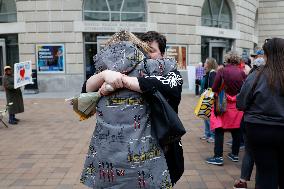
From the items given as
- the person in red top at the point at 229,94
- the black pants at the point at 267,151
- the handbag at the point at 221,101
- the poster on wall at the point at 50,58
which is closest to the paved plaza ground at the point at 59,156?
the person in red top at the point at 229,94

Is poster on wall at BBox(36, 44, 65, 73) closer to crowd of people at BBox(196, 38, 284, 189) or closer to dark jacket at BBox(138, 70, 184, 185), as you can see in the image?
crowd of people at BBox(196, 38, 284, 189)

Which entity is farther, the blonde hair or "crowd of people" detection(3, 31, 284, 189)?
the blonde hair

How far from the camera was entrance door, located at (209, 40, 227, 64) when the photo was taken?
68.4 ft

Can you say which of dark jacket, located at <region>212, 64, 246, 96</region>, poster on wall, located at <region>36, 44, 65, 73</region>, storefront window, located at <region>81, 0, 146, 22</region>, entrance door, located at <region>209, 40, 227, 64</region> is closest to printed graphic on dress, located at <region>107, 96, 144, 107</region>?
dark jacket, located at <region>212, 64, 246, 96</region>

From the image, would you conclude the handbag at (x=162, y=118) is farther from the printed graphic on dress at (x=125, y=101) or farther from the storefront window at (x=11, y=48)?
the storefront window at (x=11, y=48)

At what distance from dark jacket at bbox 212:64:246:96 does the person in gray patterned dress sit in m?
3.14

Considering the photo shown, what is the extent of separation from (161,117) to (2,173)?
3845 mm

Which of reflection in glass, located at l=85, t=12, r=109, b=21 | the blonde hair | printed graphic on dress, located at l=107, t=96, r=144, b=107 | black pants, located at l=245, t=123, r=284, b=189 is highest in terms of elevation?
reflection in glass, located at l=85, t=12, r=109, b=21

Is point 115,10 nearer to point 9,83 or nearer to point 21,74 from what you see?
point 21,74

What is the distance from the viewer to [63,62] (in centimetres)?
1736

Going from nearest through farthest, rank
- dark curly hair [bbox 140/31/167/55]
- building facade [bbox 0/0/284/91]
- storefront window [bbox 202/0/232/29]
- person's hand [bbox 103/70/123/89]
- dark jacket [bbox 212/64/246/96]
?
person's hand [bbox 103/70/123/89] < dark curly hair [bbox 140/31/167/55] < dark jacket [bbox 212/64/246/96] < building facade [bbox 0/0/284/91] < storefront window [bbox 202/0/232/29]

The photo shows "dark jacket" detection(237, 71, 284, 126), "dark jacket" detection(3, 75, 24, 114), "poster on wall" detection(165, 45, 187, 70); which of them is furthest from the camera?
"poster on wall" detection(165, 45, 187, 70)

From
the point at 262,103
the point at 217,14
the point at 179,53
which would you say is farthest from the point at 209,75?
the point at 217,14

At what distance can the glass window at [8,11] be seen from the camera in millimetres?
18016
